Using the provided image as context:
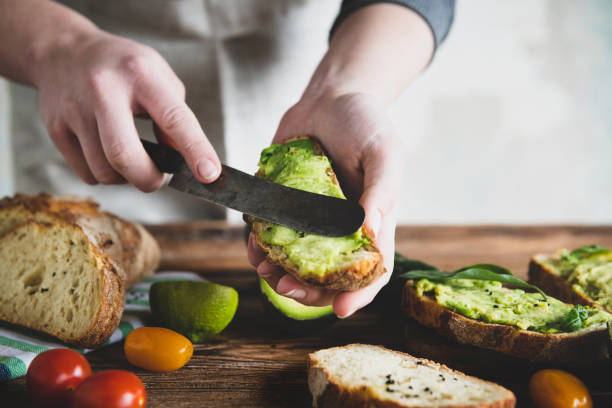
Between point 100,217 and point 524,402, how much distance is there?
2.02 m

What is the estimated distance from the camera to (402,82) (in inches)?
100

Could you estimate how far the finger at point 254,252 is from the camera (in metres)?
1.76

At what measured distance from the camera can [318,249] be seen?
1.50 m

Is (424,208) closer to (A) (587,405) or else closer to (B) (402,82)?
(B) (402,82)

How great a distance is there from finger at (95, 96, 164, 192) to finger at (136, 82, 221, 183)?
10 cm

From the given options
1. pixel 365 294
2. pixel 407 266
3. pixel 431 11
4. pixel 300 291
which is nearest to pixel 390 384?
pixel 365 294

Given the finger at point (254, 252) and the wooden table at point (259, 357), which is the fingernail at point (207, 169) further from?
the wooden table at point (259, 357)

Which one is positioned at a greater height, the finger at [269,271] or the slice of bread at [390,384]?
the finger at [269,271]

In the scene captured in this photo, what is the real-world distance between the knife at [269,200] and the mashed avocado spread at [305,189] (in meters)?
0.04

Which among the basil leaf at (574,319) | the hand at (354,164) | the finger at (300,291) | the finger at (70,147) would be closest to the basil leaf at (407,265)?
the hand at (354,164)

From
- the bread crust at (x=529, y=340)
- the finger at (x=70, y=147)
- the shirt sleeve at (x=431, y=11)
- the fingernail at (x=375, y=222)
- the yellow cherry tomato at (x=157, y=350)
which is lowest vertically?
the yellow cherry tomato at (x=157, y=350)

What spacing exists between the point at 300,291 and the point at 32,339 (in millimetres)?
1105

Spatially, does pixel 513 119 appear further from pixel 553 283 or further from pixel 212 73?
pixel 212 73

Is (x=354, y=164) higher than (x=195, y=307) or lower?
higher
